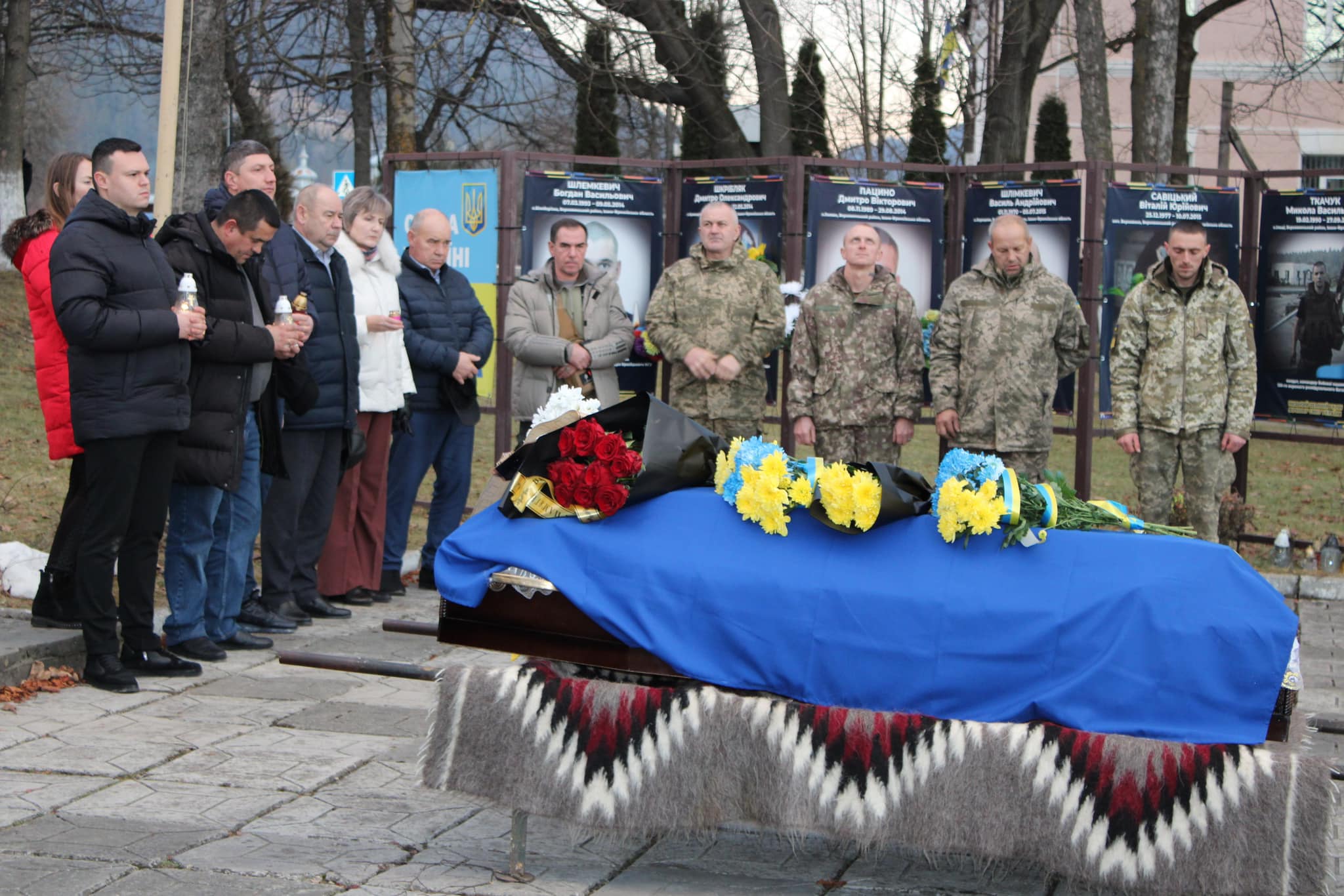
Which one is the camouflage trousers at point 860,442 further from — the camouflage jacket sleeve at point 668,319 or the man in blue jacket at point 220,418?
the man in blue jacket at point 220,418

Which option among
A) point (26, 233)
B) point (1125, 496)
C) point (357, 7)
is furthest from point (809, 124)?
point (26, 233)

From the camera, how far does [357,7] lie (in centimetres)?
1747

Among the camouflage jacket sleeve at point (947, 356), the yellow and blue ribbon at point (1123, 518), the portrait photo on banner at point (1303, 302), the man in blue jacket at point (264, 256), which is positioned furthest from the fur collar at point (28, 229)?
the portrait photo on banner at point (1303, 302)

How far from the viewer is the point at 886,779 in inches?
153

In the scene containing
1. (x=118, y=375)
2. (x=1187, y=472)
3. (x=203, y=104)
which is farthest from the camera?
(x=203, y=104)

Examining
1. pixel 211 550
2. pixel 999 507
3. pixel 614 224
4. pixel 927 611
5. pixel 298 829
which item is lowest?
pixel 298 829

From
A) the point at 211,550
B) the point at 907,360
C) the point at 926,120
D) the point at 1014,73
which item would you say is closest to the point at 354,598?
the point at 211,550

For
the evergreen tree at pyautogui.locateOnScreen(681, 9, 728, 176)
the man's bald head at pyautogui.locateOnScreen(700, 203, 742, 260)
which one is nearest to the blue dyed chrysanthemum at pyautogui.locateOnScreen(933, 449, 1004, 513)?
the man's bald head at pyautogui.locateOnScreen(700, 203, 742, 260)

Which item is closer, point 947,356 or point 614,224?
point 947,356

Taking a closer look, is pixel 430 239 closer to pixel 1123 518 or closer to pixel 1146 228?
pixel 1146 228

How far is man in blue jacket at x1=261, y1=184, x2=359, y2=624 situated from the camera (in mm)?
7301

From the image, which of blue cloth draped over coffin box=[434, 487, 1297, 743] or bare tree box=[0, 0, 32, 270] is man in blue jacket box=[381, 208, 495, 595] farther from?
bare tree box=[0, 0, 32, 270]

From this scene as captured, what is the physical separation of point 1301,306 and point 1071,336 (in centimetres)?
230

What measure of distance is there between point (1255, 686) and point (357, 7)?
1564cm
